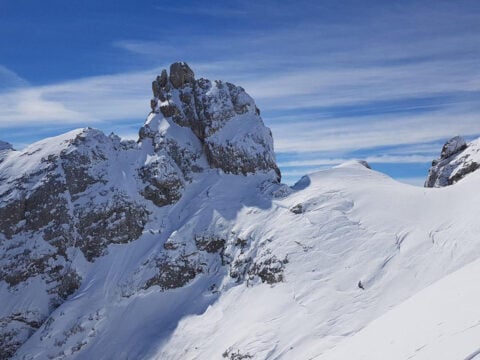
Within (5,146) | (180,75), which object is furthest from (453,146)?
(5,146)

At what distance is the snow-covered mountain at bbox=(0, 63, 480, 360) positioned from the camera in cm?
3950

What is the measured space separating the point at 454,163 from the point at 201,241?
32438mm

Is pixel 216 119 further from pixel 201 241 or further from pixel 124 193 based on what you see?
pixel 201 241

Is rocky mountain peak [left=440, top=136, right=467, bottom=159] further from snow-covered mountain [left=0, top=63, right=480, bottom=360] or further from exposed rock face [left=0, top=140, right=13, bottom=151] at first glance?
exposed rock face [left=0, top=140, right=13, bottom=151]

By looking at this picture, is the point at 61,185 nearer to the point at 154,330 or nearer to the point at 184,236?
the point at 184,236

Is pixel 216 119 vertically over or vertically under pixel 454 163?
over

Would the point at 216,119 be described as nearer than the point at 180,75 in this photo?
Yes

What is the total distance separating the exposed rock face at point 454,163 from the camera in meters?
50.4

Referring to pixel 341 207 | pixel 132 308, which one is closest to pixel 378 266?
pixel 341 207

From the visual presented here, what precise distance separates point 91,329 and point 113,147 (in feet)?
94.8

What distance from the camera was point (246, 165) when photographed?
65.1 m

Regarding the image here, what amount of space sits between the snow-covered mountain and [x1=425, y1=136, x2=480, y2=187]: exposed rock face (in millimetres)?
1900

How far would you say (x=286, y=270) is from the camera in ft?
153

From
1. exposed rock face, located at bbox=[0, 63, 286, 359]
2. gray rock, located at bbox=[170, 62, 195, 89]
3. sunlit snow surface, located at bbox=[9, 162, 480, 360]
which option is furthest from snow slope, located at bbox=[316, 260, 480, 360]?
gray rock, located at bbox=[170, 62, 195, 89]
